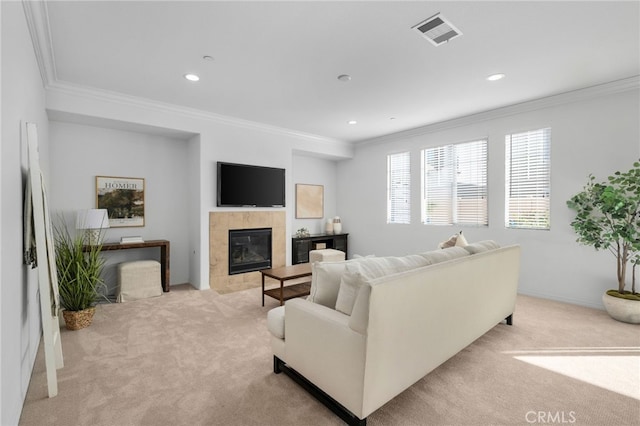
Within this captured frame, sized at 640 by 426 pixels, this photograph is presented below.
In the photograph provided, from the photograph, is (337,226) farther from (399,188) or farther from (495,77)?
(495,77)

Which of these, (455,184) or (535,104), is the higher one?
(535,104)

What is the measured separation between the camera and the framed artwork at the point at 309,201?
6.38m

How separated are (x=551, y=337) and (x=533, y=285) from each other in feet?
5.14

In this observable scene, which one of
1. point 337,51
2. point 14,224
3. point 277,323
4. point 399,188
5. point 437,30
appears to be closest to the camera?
point 14,224

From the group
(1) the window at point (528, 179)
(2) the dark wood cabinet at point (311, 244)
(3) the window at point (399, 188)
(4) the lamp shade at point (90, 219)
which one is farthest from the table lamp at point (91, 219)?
(1) the window at point (528, 179)

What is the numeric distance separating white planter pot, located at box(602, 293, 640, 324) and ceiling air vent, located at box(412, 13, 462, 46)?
3.23m

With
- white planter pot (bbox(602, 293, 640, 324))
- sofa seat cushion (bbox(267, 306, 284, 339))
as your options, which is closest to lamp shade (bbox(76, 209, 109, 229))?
sofa seat cushion (bbox(267, 306, 284, 339))

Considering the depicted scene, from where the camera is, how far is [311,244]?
6.25 m

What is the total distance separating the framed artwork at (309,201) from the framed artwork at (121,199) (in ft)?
9.35

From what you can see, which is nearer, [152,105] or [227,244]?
[152,105]

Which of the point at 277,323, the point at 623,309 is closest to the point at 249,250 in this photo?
the point at 277,323

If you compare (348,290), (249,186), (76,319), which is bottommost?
(76,319)

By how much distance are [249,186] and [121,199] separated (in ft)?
5.94

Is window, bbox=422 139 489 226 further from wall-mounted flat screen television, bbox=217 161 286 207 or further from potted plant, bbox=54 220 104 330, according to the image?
potted plant, bbox=54 220 104 330
